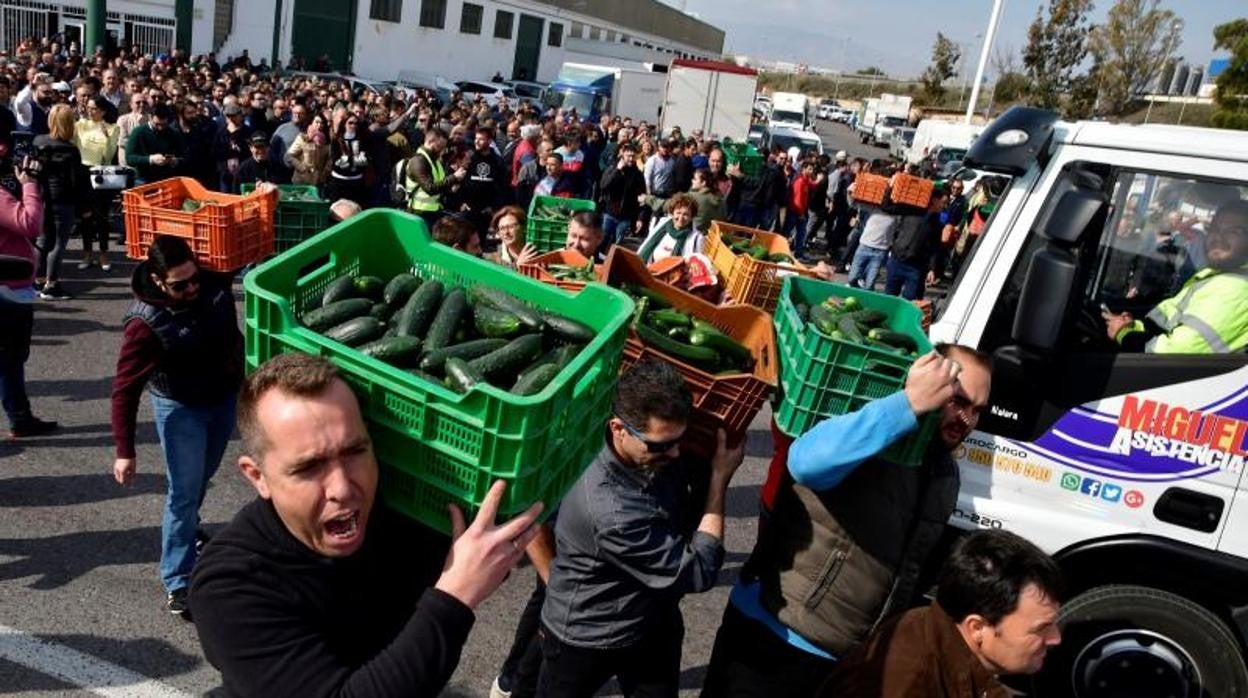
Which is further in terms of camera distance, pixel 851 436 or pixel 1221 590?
pixel 1221 590

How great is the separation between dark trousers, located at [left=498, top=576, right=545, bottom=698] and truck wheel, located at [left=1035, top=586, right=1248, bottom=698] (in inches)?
89.0

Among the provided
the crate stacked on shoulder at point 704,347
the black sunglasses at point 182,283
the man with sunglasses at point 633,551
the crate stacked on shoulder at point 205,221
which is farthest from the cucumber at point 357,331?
the crate stacked on shoulder at point 205,221

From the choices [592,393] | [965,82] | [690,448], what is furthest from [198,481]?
[965,82]

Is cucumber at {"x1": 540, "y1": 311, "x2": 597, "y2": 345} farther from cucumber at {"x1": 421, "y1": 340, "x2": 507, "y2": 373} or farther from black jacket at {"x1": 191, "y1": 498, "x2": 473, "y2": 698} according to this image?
black jacket at {"x1": 191, "y1": 498, "x2": 473, "y2": 698}

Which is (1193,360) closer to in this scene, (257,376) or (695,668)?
(695,668)

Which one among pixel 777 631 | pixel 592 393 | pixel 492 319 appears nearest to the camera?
pixel 592 393

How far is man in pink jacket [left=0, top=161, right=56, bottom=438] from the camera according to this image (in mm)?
5055

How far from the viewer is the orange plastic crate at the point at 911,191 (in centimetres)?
1055

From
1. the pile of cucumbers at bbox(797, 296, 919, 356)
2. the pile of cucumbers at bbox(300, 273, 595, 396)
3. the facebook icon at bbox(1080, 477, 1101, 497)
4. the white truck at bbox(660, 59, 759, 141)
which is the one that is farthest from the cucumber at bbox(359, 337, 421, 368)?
the white truck at bbox(660, 59, 759, 141)

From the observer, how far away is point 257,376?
6.23 feet

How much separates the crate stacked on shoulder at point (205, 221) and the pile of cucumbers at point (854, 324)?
339cm

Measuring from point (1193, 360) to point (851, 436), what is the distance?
1.79m

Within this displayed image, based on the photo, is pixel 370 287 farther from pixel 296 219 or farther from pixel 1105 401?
pixel 296 219

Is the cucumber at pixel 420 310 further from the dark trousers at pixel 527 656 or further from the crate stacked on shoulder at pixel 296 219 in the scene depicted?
the crate stacked on shoulder at pixel 296 219
